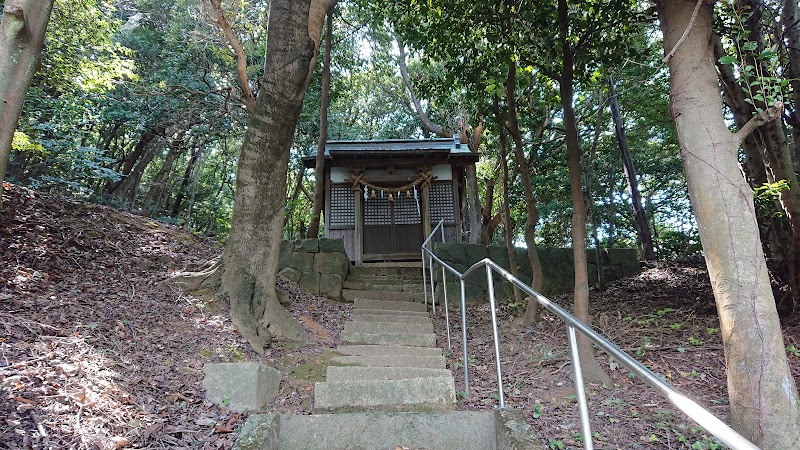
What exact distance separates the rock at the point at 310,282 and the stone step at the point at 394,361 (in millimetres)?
3026

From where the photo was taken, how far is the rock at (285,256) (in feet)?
23.3

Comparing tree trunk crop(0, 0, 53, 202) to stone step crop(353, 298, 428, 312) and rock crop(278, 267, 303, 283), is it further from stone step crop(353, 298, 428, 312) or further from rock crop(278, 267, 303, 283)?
rock crop(278, 267, 303, 283)

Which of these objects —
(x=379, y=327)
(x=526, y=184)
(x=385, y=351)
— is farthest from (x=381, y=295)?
(x=526, y=184)

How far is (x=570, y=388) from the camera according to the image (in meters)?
3.78

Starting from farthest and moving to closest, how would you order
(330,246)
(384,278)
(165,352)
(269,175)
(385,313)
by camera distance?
(384,278), (330,246), (385,313), (269,175), (165,352)

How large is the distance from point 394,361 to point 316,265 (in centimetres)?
356

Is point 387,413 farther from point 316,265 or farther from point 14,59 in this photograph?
point 316,265

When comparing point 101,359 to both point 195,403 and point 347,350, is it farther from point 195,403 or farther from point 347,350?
point 347,350

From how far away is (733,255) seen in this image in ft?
8.50

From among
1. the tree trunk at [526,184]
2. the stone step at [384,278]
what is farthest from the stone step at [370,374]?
the stone step at [384,278]

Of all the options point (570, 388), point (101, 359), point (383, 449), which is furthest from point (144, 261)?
point (570, 388)

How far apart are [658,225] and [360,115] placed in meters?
10.7

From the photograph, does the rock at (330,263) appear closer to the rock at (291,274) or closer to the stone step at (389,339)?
the rock at (291,274)

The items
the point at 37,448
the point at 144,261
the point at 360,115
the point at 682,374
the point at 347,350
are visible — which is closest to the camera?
the point at 37,448
